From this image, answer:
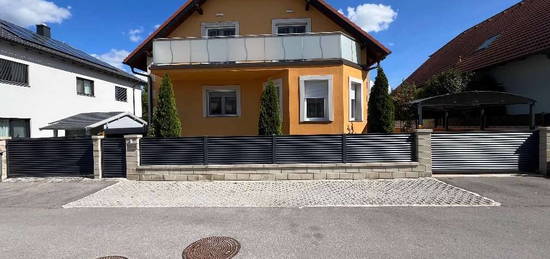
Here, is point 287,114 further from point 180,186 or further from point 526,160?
point 526,160

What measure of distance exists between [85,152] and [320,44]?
28.4 feet

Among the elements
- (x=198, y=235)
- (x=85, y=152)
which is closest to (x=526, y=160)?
(x=198, y=235)

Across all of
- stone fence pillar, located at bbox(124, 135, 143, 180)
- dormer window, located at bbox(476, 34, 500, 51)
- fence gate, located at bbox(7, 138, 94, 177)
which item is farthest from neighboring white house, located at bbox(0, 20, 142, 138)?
dormer window, located at bbox(476, 34, 500, 51)

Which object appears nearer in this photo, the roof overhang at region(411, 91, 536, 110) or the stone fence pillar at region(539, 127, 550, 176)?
the stone fence pillar at region(539, 127, 550, 176)

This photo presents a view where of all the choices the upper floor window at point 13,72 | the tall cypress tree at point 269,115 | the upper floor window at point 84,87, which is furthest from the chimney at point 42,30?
the tall cypress tree at point 269,115

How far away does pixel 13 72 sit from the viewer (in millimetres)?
13398

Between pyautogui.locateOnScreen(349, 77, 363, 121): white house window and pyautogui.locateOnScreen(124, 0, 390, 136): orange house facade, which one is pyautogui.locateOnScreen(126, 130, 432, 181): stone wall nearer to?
pyautogui.locateOnScreen(124, 0, 390, 136): orange house facade

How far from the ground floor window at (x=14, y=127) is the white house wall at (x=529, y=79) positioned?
22.4 m

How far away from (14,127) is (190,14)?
9827mm

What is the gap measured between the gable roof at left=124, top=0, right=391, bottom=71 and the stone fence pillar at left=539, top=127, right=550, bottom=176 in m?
5.67

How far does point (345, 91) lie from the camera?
35.6 feet

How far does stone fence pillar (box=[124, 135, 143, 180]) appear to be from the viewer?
28.8 ft

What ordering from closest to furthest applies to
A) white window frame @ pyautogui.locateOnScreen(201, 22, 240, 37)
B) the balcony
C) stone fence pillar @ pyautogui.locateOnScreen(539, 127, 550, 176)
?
stone fence pillar @ pyautogui.locateOnScreen(539, 127, 550, 176) < the balcony < white window frame @ pyautogui.locateOnScreen(201, 22, 240, 37)

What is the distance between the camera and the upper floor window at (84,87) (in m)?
17.8
